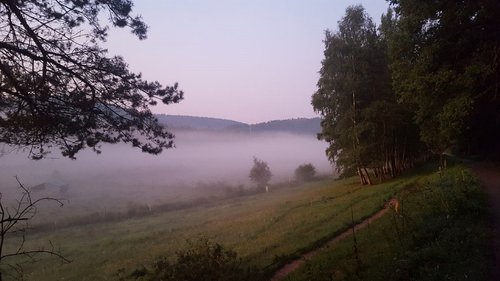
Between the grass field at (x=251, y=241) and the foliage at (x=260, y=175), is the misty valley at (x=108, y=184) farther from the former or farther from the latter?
the grass field at (x=251, y=241)

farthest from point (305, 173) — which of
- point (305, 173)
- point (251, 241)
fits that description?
point (251, 241)

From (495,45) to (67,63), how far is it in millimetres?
19730

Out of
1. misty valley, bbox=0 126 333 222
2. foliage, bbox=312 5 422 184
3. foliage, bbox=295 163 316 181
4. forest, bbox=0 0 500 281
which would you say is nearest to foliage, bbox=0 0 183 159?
forest, bbox=0 0 500 281

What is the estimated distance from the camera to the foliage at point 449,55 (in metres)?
20.1

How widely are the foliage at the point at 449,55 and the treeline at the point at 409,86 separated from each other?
0.05m

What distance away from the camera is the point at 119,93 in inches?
529

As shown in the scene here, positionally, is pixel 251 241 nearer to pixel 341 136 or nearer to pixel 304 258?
pixel 304 258

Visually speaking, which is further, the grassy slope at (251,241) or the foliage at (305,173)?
the foliage at (305,173)

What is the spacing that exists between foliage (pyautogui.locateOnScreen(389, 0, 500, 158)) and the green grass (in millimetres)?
5352

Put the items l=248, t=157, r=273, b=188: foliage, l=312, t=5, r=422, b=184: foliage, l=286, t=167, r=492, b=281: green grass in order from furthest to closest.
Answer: l=248, t=157, r=273, b=188: foliage → l=312, t=5, r=422, b=184: foliage → l=286, t=167, r=492, b=281: green grass

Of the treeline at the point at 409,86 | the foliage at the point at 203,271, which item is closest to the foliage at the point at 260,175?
the treeline at the point at 409,86

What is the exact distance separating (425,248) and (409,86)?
14.6 m

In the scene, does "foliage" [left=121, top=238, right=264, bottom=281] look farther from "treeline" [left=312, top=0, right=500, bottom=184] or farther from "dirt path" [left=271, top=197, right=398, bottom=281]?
"treeline" [left=312, top=0, right=500, bottom=184]

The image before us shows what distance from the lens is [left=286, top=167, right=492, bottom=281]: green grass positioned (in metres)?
10.5
